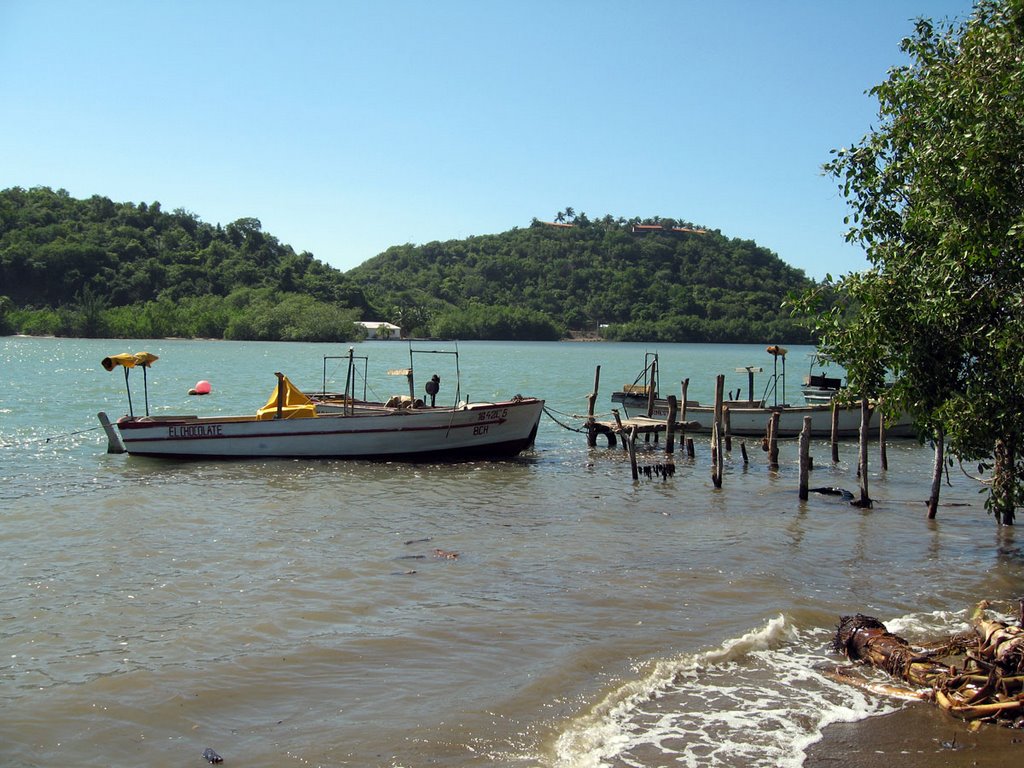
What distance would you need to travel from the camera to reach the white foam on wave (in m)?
7.17

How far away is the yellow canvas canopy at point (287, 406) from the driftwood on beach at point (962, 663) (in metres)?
16.7

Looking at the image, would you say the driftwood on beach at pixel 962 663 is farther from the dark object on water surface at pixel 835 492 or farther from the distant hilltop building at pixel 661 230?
the distant hilltop building at pixel 661 230

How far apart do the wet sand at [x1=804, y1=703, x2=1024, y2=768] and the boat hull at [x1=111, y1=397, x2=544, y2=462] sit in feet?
53.5

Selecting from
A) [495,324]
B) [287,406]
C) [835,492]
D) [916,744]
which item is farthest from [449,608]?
[495,324]

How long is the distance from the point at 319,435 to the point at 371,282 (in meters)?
148

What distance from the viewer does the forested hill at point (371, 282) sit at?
115812mm

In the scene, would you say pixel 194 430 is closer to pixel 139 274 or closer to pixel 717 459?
pixel 717 459

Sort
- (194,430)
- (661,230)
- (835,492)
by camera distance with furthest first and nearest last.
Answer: (661,230), (194,430), (835,492)

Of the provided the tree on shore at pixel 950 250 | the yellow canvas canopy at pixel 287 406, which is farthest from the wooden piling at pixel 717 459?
the yellow canvas canopy at pixel 287 406

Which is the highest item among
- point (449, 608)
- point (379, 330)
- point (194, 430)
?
point (379, 330)

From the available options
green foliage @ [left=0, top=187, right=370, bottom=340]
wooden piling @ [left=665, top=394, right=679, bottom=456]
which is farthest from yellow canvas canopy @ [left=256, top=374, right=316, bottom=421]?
green foliage @ [left=0, top=187, right=370, bottom=340]

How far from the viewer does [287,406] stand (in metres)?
23.6

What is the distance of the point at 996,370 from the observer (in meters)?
10.5

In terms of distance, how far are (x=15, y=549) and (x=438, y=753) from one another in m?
9.13
